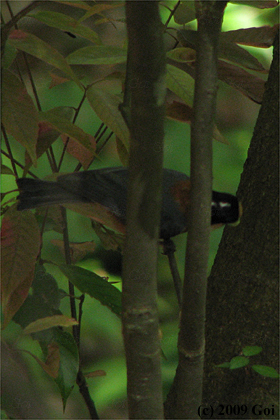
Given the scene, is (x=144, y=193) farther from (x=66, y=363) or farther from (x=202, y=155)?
(x=66, y=363)

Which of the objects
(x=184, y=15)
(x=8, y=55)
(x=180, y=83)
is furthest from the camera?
(x=184, y=15)

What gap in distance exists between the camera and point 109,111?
2.54 feet

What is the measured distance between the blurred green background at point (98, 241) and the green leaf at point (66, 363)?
21cm

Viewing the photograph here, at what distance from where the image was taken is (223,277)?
1055 mm

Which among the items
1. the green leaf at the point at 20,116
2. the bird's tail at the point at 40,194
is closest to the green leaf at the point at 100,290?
the bird's tail at the point at 40,194

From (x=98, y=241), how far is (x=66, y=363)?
985 mm

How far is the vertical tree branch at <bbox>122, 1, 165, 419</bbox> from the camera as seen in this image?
1.53 feet

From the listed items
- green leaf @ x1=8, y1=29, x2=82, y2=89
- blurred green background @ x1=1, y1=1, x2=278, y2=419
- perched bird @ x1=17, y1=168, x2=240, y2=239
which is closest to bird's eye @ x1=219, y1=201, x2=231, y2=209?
perched bird @ x1=17, y1=168, x2=240, y2=239

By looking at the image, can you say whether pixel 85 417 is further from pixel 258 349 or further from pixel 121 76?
pixel 121 76

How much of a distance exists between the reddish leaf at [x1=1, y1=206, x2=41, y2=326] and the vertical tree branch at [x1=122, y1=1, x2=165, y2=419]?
7.9 inches

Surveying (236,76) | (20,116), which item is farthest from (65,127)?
(236,76)

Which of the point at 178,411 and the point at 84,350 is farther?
the point at 84,350

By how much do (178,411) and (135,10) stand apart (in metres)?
0.55

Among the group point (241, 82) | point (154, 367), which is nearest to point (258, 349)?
point (154, 367)
